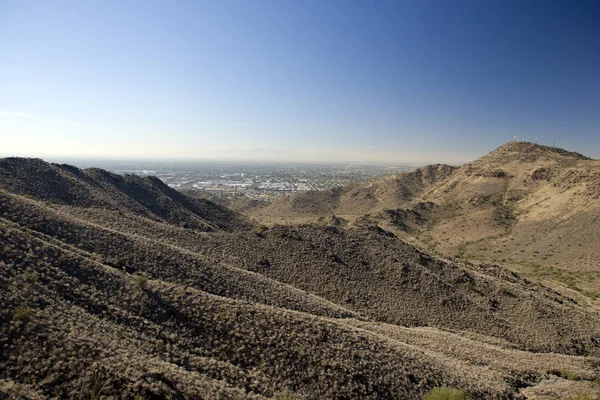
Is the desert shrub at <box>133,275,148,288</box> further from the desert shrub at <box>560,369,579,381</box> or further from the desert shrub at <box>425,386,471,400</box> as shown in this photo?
the desert shrub at <box>560,369,579,381</box>

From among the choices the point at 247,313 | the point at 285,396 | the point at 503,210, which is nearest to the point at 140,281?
the point at 247,313

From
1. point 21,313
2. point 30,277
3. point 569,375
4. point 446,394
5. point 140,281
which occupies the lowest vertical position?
point 569,375

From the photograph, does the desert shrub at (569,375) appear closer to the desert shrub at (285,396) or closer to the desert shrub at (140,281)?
the desert shrub at (285,396)

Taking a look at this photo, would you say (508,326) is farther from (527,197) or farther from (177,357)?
(527,197)

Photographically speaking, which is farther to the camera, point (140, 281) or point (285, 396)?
point (140, 281)

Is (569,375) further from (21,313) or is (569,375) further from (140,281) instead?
(21,313)

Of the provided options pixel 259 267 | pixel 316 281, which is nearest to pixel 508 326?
pixel 316 281
